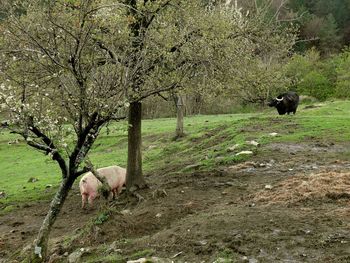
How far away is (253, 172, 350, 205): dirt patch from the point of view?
10617 millimetres

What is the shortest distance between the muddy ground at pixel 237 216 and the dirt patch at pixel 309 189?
0.02 metres

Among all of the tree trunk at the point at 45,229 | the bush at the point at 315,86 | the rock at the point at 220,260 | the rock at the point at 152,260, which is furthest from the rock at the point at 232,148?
the bush at the point at 315,86

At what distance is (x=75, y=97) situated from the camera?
9.57 m

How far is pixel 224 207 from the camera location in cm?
1119

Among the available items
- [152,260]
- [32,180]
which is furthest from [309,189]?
[32,180]

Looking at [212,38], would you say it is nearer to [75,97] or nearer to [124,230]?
[75,97]

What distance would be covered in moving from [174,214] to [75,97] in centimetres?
368

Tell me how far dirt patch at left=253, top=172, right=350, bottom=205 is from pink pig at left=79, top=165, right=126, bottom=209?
5.23 m

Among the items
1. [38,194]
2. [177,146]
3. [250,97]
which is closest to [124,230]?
[250,97]

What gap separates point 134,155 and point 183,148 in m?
9.35

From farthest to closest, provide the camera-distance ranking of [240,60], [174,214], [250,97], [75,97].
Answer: [250,97]
[240,60]
[174,214]
[75,97]

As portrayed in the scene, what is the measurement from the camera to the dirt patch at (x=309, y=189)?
34.8 ft

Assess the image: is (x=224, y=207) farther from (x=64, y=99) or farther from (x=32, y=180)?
(x=32, y=180)

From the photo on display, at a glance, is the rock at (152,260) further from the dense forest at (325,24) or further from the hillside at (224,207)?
the dense forest at (325,24)
